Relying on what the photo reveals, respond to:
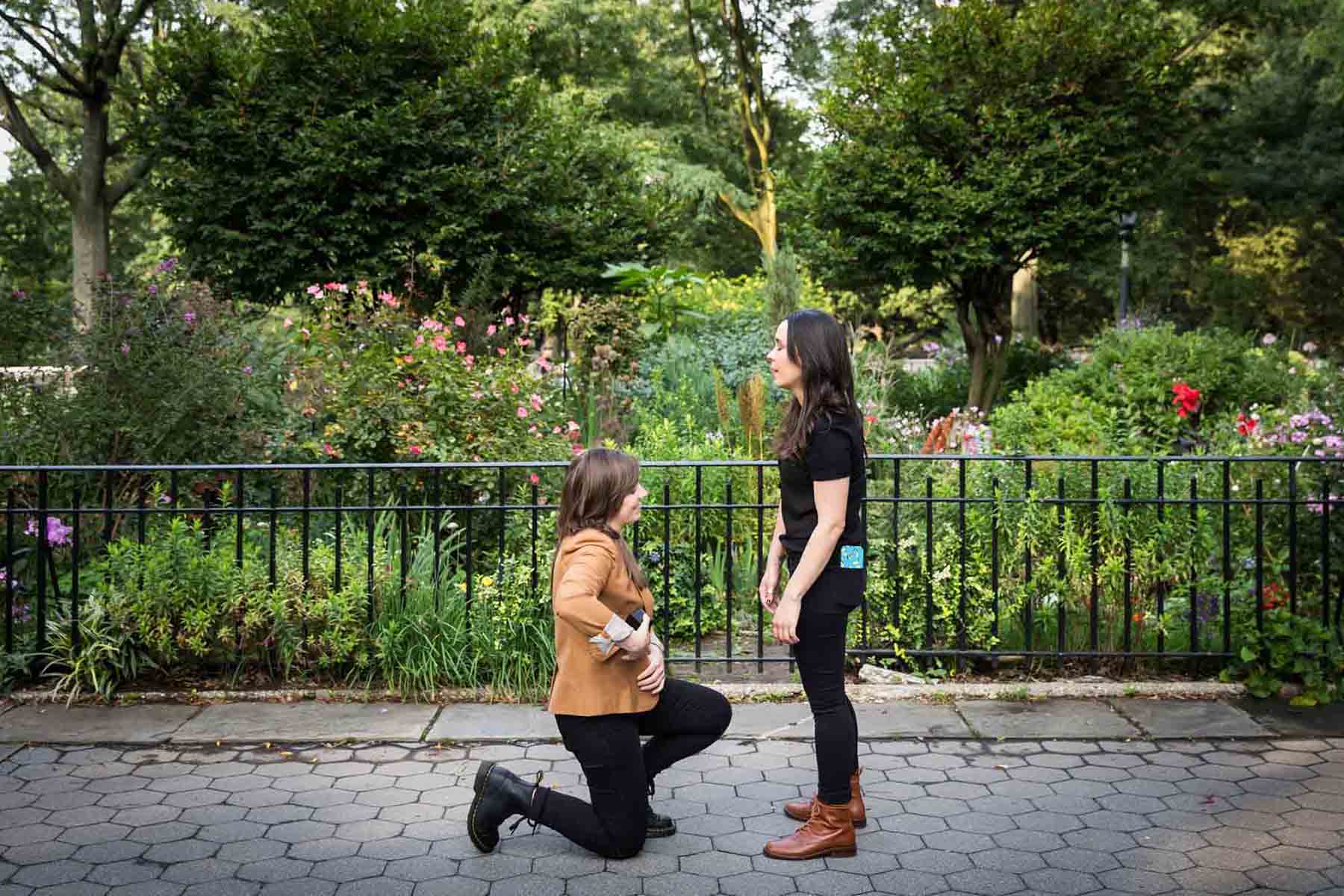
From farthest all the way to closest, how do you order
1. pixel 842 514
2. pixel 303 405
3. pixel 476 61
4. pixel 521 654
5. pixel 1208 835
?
pixel 476 61 < pixel 303 405 < pixel 521 654 < pixel 1208 835 < pixel 842 514

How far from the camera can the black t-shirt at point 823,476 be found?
3863 mm

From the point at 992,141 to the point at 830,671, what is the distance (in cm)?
1266

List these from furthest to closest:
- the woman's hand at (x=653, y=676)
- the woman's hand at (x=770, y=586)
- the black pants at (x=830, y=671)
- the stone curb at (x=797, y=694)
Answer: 1. the stone curb at (x=797, y=694)
2. the woman's hand at (x=770, y=586)
3. the black pants at (x=830, y=671)
4. the woman's hand at (x=653, y=676)

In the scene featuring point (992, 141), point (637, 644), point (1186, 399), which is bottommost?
point (637, 644)

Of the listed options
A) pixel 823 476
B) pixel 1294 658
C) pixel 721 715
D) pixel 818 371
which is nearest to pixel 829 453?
pixel 823 476

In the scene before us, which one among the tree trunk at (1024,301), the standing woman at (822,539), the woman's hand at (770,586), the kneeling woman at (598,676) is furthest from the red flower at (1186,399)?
the tree trunk at (1024,301)

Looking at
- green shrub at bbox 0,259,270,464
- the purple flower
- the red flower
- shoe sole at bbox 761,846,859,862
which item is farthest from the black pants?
the red flower

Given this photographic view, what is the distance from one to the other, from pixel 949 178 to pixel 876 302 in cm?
1668

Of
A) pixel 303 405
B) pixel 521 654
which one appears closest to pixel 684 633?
pixel 521 654

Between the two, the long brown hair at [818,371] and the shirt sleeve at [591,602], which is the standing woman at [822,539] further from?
the shirt sleeve at [591,602]

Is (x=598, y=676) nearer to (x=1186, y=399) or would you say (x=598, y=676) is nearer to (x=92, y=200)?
(x=1186, y=399)

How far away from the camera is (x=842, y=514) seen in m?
3.86

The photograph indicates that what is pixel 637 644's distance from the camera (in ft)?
12.3

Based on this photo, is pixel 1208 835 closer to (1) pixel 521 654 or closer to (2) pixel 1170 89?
(1) pixel 521 654
